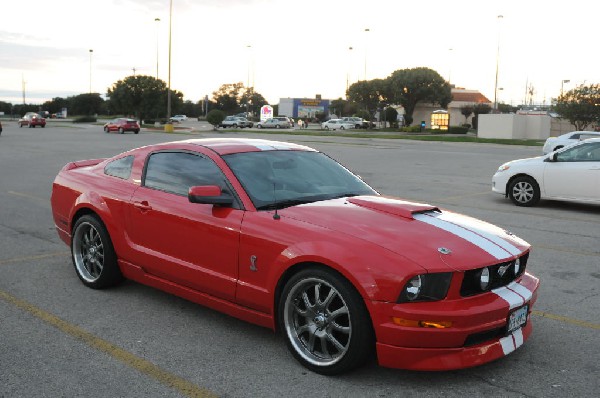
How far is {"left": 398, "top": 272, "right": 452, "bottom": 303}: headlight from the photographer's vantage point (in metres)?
3.49

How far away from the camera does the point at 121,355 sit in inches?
162

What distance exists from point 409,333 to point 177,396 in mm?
1398

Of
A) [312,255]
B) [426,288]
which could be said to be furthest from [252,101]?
[426,288]

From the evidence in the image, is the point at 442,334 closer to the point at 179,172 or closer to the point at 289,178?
the point at 289,178

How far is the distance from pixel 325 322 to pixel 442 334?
74 centimetres

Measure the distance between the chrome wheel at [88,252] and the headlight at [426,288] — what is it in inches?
123

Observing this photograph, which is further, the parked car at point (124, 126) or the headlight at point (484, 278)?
the parked car at point (124, 126)

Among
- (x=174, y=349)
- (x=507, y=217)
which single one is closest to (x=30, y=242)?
(x=174, y=349)

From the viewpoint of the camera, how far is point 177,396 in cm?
353

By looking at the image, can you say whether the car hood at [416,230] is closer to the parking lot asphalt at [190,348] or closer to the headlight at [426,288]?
the headlight at [426,288]

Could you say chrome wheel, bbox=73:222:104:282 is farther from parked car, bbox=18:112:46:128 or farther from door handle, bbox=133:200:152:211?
parked car, bbox=18:112:46:128

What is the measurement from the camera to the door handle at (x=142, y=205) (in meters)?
5.01

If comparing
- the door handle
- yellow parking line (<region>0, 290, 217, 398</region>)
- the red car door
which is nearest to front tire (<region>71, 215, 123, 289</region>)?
the red car door

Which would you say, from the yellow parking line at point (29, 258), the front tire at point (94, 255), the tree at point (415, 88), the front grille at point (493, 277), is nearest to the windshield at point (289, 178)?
the front grille at point (493, 277)
